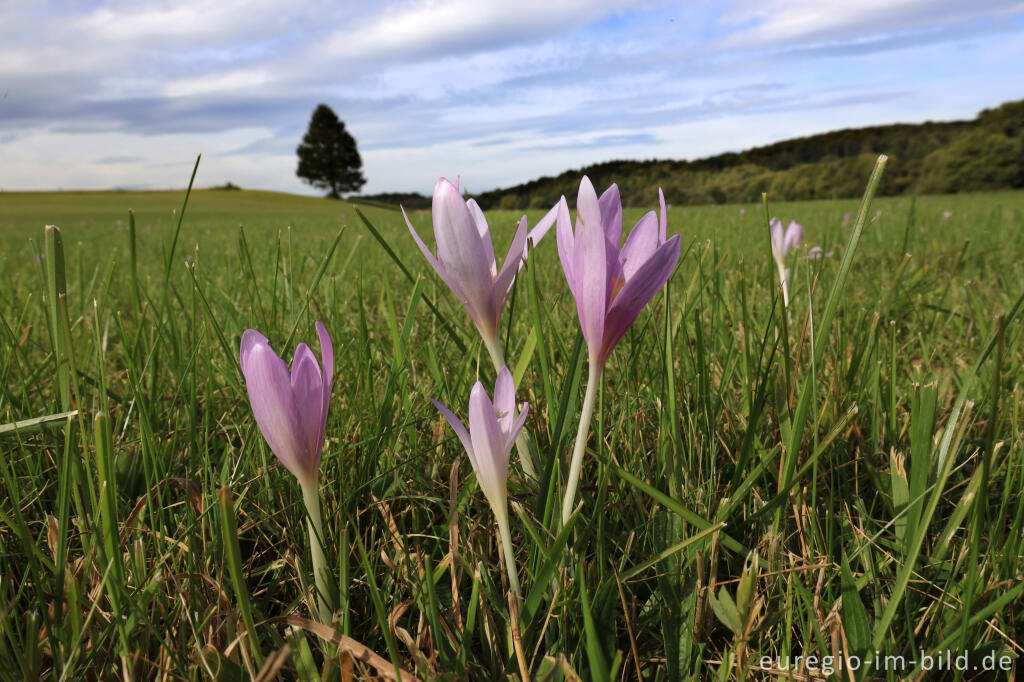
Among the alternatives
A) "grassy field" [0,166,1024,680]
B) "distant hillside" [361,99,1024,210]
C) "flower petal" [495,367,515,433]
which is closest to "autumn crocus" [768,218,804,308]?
"grassy field" [0,166,1024,680]

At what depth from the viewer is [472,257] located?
0.73 metres

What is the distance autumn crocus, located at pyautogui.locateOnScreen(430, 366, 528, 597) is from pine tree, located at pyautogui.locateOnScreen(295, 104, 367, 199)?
67.1 m

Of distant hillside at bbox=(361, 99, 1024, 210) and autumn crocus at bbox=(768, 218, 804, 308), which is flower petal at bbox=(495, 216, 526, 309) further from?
distant hillside at bbox=(361, 99, 1024, 210)

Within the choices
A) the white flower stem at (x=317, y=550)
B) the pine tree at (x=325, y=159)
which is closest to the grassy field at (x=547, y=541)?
the white flower stem at (x=317, y=550)

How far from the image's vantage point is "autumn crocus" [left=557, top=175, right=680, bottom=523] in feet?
2.05

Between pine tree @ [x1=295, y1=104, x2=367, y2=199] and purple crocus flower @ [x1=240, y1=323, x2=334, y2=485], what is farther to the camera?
pine tree @ [x1=295, y1=104, x2=367, y2=199]

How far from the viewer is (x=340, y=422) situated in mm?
1160

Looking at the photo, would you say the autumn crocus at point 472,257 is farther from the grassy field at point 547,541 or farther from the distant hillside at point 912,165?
the distant hillside at point 912,165

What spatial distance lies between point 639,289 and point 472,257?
0.20m

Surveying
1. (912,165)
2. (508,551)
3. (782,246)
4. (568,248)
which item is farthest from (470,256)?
(912,165)

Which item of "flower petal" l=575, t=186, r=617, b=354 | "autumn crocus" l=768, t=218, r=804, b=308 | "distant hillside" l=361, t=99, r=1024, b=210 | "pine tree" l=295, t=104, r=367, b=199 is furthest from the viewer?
"pine tree" l=295, t=104, r=367, b=199

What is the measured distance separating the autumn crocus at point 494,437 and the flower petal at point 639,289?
12 cm

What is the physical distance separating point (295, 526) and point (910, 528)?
0.94 metres

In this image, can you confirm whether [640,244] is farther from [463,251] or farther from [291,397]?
[291,397]
